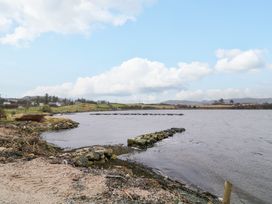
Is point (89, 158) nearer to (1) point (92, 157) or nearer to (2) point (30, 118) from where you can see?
(1) point (92, 157)

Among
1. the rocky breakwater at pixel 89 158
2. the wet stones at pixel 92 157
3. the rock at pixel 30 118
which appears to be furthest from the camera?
the rock at pixel 30 118

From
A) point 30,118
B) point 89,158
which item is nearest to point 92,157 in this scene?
point 89,158

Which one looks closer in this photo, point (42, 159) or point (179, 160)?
point (42, 159)

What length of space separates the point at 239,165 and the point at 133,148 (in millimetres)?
13278

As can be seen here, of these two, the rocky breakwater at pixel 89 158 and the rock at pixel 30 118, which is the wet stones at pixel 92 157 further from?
the rock at pixel 30 118

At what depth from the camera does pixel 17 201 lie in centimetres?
1220

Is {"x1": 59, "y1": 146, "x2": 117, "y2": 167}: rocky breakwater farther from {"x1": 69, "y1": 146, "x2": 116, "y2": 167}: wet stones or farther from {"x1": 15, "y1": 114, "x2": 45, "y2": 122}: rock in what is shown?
{"x1": 15, "y1": 114, "x2": 45, "y2": 122}: rock

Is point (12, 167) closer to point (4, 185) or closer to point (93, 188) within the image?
point (4, 185)

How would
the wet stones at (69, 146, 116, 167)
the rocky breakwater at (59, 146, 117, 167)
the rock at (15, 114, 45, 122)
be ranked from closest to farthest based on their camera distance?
the rocky breakwater at (59, 146, 117, 167)
the wet stones at (69, 146, 116, 167)
the rock at (15, 114, 45, 122)

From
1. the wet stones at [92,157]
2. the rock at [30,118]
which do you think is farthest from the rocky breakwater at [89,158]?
the rock at [30,118]

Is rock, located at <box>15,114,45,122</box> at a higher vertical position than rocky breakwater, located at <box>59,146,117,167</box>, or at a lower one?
higher

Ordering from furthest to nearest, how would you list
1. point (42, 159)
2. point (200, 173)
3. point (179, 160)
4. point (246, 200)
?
point (179, 160), point (200, 173), point (42, 159), point (246, 200)

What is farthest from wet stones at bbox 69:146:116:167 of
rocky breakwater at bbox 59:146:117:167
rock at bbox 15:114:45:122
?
rock at bbox 15:114:45:122

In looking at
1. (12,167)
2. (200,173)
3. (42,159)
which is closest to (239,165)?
(200,173)
